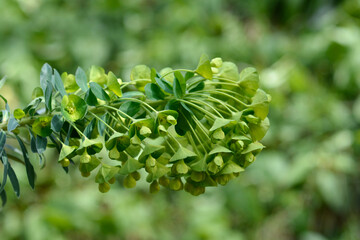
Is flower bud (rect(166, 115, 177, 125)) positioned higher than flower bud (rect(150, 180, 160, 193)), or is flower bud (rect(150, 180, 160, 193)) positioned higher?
flower bud (rect(166, 115, 177, 125))

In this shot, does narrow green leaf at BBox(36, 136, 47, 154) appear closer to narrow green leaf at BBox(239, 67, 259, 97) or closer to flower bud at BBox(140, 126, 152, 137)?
flower bud at BBox(140, 126, 152, 137)

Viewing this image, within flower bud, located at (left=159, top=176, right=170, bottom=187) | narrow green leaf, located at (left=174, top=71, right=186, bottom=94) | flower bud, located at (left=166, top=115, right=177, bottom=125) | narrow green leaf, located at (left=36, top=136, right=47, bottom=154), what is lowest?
flower bud, located at (left=159, top=176, right=170, bottom=187)

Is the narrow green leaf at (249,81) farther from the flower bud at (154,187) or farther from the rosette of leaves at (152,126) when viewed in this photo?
the flower bud at (154,187)

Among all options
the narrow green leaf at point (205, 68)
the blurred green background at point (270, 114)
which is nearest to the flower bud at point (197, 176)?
the narrow green leaf at point (205, 68)

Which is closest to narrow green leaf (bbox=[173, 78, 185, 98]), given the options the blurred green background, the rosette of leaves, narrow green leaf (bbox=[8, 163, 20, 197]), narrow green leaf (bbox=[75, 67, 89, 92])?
the rosette of leaves

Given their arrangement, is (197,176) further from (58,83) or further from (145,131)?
(58,83)

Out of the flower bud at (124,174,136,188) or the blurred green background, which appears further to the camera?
the blurred green background

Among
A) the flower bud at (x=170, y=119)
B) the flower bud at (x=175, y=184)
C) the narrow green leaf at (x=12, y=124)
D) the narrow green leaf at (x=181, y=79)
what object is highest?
the narrow green leaf at (x=181, y=79)
